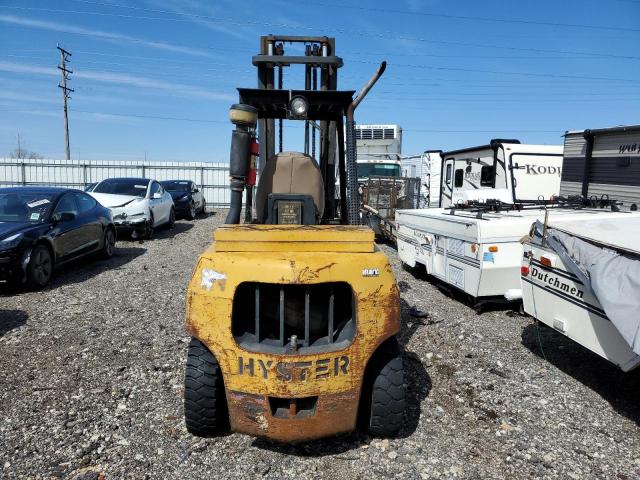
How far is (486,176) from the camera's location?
9.73m

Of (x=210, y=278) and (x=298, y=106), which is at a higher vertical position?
(x=298, y=106)

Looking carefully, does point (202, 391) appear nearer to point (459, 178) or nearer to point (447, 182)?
point (459, 178)

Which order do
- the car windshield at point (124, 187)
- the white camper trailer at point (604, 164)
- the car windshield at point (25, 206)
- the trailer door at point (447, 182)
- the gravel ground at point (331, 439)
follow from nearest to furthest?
the gravel ground at point (331, 439) → the car windshield at point (25, 206) → the white camper trailer at point (604, 164) → the trailer door at point (447, 182) → the car windshield at point (124, 187)

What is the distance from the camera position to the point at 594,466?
303 centimetres

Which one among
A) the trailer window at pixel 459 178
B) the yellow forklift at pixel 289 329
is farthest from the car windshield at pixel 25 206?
the trailer window at pixel 459 178

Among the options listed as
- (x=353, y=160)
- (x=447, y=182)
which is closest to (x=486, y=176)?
(x=447, y=182)

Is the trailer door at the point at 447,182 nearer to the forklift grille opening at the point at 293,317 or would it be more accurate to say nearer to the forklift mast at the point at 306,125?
the forklift mast at the point at 306,125

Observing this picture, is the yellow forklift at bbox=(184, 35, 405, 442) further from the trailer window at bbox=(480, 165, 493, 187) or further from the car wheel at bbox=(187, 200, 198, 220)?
the car wheel at bbox=(187, 200, 198, 220)

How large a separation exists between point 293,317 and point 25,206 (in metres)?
6.38

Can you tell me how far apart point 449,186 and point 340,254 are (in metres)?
9.26

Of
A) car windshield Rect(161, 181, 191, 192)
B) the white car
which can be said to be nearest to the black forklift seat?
the white car

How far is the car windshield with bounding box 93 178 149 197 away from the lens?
1241cm

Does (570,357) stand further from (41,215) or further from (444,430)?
(41,215)

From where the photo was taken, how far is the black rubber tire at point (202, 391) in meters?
3.08
